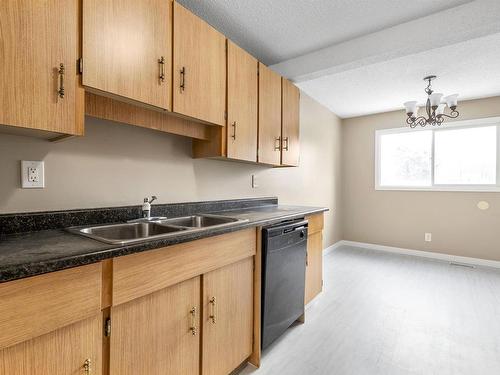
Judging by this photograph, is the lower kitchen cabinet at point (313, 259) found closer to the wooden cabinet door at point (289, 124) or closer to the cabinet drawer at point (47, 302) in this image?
the wooden cabinet door at point (289, 124)

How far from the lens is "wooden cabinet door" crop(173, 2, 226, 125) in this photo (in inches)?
60.2

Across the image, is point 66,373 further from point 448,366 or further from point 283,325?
point 448,366

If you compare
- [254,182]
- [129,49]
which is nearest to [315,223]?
[254,182]

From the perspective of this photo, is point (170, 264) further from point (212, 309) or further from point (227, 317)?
point (227, 317)

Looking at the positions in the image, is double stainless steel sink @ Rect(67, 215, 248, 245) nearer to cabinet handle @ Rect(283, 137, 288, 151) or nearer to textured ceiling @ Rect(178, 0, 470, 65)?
cabinet handle @ Rect(283, 137, 288, 151)

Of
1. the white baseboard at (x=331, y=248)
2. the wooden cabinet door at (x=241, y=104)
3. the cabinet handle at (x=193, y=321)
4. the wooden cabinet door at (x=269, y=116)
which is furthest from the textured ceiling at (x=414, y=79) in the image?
the cabinet handle at (x=193, y=321)

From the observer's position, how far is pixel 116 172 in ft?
5.34

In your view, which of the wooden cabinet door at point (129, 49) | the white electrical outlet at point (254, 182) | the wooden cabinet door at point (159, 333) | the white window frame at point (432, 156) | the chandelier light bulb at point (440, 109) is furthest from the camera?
the white window frame at point (432, 156)

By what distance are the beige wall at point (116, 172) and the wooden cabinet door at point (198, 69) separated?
38cm

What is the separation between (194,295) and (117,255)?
50cm

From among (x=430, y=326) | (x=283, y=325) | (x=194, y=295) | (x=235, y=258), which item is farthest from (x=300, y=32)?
(x=430, y=326)

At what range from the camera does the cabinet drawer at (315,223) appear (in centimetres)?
243

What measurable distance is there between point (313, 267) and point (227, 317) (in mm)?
1269

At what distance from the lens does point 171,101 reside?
1.51 metres
